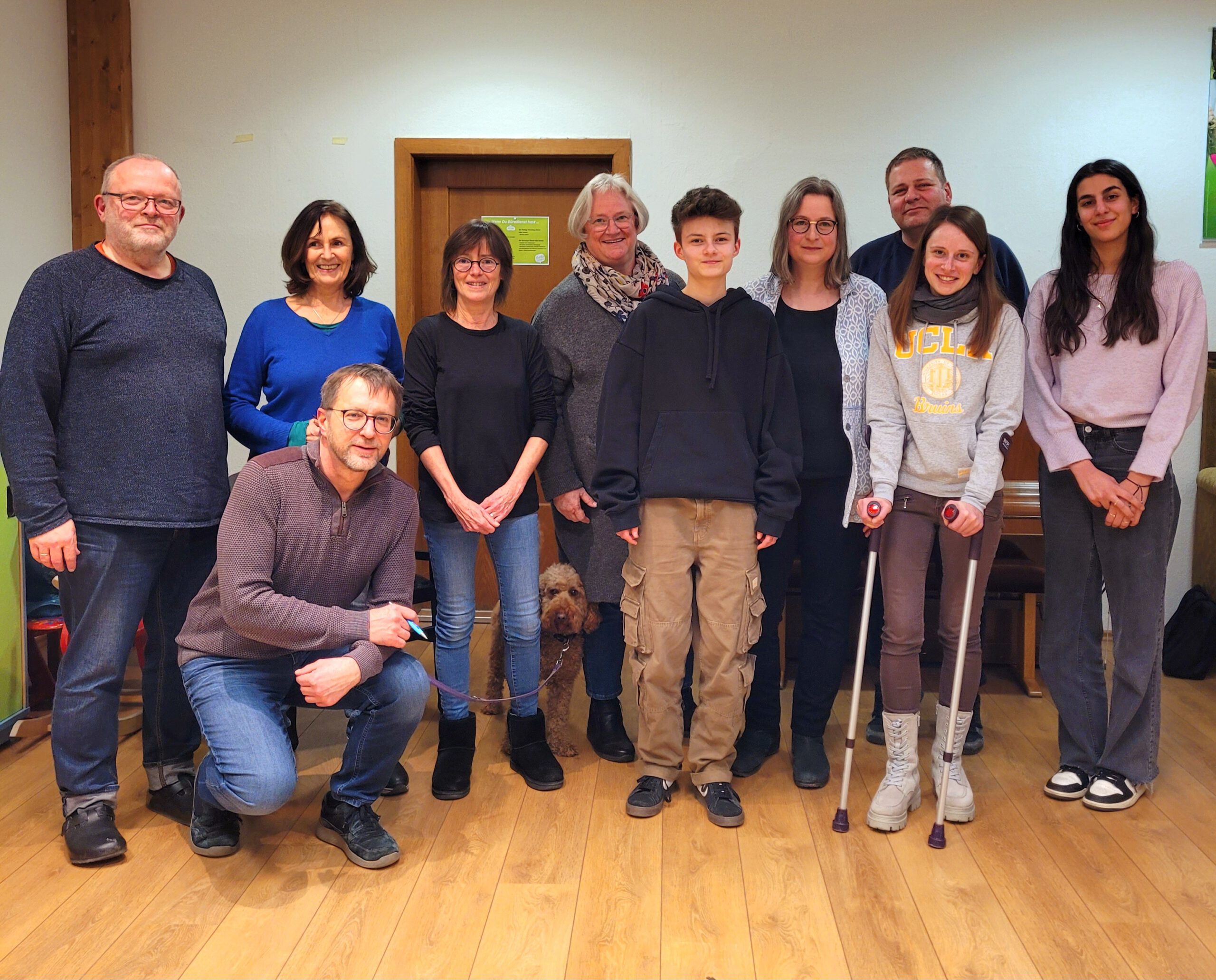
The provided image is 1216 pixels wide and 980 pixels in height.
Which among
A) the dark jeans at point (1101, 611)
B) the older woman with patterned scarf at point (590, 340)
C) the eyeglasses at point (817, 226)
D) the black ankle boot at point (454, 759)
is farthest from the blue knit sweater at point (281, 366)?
the dark jeans at point (1101, 611)

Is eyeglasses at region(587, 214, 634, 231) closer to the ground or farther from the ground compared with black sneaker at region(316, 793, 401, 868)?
farther from the ground

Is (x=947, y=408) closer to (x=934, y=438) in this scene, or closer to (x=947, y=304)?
(x=934, y=438)

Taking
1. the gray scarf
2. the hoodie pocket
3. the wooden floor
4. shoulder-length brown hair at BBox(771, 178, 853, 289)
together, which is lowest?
the wooden floor

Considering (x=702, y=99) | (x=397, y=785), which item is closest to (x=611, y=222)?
(x=397, y=785)

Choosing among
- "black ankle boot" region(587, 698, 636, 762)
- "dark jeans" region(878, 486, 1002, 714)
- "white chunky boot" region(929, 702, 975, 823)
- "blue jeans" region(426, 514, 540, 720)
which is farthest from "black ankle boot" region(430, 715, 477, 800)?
"white chunky boot" region(929, 702, 975, 823)

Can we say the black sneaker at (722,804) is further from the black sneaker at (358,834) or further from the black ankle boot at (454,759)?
the black sneaker at (358,834)

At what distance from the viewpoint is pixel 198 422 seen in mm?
2389

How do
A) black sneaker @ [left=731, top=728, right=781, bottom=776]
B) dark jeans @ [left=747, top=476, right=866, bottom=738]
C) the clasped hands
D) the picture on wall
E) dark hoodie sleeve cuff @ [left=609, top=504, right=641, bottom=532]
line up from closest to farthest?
the clasped hands → dark hoodie sleeve cuff @ [left=609, top=504, right=641, bottom=532] → dark jeans @ [left=747, top=476, right=866, bottom=738] → black sneaker @ [left=731, top=728, right=781, bottom=776] → the picture on wall

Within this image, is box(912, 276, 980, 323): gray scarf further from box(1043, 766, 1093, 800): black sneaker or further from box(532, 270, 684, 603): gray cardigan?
box(1043, 766, 1093, 800): black sneaker

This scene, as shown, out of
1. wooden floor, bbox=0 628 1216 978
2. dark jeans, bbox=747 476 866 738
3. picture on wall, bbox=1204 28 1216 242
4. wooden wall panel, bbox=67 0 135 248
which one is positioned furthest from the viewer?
wooden wall panel, bbox=67 0 135 248

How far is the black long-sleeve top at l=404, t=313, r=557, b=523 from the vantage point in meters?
2.63

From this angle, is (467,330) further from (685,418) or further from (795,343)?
(795,343)

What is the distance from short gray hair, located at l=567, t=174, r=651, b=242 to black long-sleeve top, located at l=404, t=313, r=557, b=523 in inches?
14.8

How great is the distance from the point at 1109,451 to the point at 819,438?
695 mm
